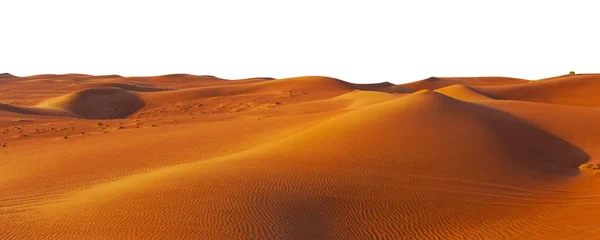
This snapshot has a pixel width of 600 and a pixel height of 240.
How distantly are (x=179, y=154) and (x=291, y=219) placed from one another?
8.03 meters

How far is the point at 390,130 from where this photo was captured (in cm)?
1598

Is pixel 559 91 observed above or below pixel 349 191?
above

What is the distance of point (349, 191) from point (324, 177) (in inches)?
41.3

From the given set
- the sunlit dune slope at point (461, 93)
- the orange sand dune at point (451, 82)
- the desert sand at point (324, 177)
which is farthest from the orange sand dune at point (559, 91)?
the desert sand at point (324, 177)

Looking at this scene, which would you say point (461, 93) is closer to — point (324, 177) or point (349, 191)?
point (324, 177)

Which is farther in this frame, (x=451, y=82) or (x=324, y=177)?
(x=451, y=82)

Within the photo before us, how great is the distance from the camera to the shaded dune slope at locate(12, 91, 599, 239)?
8430 millimetres

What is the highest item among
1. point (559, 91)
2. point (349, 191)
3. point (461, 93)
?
point (559, 91)

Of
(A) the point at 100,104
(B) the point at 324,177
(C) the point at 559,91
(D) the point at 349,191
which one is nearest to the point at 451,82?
(C) the point at 559,91

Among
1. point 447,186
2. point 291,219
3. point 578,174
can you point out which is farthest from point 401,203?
point 578,174

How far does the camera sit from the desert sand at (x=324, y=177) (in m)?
8.53

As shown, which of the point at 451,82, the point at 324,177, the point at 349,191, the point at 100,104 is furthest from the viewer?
the point at 451,82

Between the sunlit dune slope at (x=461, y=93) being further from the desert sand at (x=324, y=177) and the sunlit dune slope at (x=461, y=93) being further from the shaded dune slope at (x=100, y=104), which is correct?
the shaded dune slope at (x=100, y=104)

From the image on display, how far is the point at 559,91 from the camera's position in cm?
4762
